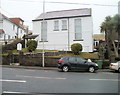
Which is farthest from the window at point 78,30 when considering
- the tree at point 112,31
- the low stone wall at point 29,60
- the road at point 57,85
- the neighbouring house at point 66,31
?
the road at point 57,85

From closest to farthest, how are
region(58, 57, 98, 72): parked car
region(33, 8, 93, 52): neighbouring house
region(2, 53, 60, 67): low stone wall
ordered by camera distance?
region(58, 57, 98, 72): parked car, region(2, 53, 60, 67): low stone wall, region(33, 8, 93, 52): neighbouring house

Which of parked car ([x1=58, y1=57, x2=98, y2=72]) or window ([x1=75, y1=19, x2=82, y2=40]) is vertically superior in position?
window ([x1=75, y1=19, x2=82, y2=40])

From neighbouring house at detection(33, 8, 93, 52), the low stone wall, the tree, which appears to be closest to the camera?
the low stone wall

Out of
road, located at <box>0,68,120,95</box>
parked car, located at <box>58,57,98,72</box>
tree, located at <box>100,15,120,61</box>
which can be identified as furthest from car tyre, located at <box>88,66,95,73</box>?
tree, located at <box>100,15,120,61</box>

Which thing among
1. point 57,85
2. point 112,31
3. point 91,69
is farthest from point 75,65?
point 112,31

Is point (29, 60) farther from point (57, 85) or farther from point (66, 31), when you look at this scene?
point (57, 85)

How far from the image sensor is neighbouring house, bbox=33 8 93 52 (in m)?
24.0

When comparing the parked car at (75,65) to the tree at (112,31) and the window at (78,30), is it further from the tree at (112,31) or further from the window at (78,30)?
the window at (78,30)

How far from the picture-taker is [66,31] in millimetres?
25312

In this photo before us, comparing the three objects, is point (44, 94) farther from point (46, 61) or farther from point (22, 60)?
point (22, 60)

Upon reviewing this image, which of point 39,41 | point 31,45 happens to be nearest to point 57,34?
point 39,41

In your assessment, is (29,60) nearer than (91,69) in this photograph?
No

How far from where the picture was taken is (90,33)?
23.8 m

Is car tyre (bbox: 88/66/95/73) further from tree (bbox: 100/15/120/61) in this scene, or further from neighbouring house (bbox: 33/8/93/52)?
neighbouring house (bbox: 33/8/93/52)
